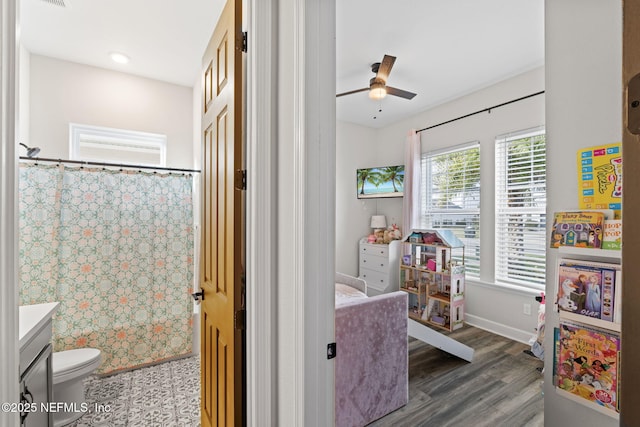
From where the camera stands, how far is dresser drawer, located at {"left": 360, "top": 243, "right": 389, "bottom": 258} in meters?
4.18

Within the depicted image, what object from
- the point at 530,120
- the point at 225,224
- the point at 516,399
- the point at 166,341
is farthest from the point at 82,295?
the point at 530,120

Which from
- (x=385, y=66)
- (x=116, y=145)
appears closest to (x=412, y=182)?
(x=385, y=66)

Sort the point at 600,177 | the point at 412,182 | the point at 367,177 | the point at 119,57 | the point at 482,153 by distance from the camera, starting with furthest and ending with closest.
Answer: the point at 367,177 < the point at 412,182 < the point at 482,153 < the point at 119,57 < the point at 600,177

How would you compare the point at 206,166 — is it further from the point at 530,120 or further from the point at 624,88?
the point at 530,120

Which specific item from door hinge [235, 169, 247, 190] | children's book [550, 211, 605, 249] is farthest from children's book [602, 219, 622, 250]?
door hinge [235, 169, 247, 190]

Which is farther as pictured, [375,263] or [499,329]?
[375,263]

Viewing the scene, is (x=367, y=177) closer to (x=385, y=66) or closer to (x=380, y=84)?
(x=380, y=84)

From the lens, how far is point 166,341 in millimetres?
2650

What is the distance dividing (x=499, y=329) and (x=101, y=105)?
4.88 metres

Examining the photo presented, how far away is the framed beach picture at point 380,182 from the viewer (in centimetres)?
427

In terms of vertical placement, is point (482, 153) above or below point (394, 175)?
above

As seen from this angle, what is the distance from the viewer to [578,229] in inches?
34.1

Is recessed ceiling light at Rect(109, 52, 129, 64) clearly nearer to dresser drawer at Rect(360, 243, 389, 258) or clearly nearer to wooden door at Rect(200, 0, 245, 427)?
wooden door at Rect(200, 0, 245, 427)

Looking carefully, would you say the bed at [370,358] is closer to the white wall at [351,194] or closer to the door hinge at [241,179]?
the door hinge at [241,179]
